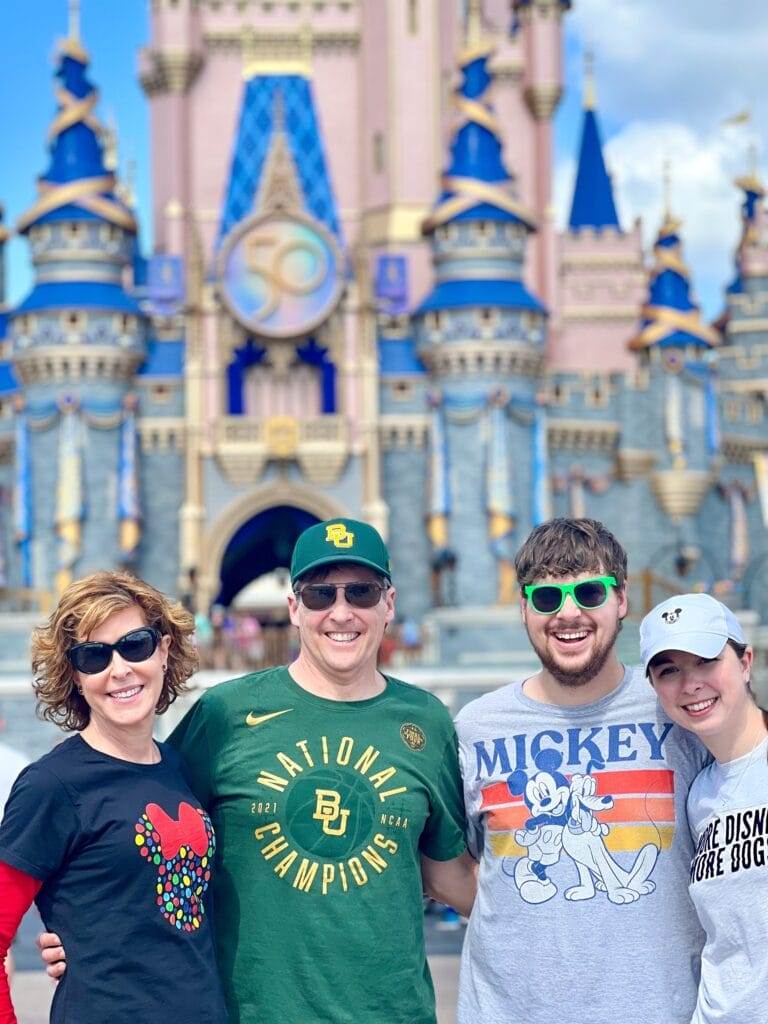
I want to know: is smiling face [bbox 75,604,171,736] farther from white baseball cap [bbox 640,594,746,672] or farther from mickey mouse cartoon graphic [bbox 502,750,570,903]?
white baseball cap [bbox 640,594,746,672]

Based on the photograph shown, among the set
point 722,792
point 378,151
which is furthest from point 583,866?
point 378,151

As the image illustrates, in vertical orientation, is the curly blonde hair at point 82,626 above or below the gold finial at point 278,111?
below

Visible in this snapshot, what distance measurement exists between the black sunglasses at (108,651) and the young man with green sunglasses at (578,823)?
0.88m

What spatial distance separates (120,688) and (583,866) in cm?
121

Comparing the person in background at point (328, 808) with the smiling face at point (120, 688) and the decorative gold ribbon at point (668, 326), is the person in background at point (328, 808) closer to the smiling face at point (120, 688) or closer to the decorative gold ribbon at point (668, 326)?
the smiling face at point (120, 688)

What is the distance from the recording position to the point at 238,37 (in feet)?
104

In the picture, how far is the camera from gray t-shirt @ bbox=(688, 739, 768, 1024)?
377cm

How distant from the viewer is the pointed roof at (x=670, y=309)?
29828 mm

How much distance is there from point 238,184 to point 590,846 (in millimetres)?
28116

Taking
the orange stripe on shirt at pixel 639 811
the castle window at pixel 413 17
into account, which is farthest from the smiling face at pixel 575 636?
the castle window at pixel 413 17

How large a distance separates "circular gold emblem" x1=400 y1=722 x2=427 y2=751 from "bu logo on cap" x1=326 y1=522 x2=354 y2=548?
0.49m

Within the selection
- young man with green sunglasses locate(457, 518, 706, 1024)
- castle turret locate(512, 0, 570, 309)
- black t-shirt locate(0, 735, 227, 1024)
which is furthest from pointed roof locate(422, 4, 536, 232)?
black t-shirt locate(0, 735, 227, 1024)

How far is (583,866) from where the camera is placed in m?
4.07

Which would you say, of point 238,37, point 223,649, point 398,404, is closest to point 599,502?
point 398,404
